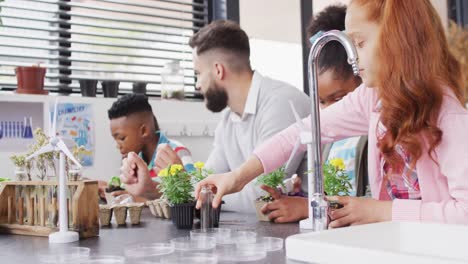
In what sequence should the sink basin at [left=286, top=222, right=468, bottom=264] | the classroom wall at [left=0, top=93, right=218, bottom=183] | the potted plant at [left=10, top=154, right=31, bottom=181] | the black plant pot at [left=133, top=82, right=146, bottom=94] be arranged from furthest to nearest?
the black plant pot at [left=133, top=82, right=146, bottom=94] → the classroom wall at [left=0, top=93, right=218, bottom=183] → the potted plant at [left=10, top=154, right=31, bottom=181] → the sink basin at [left=286, top=222, right=468, bottom=264]

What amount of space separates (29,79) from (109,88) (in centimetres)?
41

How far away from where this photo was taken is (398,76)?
4.24 ft

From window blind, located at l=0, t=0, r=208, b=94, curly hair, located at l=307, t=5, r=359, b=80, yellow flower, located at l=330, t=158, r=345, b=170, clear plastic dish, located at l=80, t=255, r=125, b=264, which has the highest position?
window blind, located at l=0, t=0, r=208, b=94

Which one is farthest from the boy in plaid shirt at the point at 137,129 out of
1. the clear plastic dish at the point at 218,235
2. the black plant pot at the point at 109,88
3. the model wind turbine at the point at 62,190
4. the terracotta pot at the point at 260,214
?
the clear plastic dish at the point at 218,235

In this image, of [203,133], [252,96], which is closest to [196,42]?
[252,96]

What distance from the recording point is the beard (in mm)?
2723

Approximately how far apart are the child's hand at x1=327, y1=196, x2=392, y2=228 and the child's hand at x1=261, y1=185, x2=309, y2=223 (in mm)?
203

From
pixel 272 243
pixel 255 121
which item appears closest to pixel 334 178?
pixel 272 243

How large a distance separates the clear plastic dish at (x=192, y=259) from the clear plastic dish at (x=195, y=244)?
72 mm

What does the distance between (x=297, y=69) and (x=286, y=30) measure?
0.25 metres

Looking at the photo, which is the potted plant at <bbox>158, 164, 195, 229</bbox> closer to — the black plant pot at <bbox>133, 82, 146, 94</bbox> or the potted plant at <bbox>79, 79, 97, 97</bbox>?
the potted plant at <bbox>79, 79, 97, 97</bbox>

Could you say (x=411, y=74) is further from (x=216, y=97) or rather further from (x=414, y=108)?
(x=216, y=97)

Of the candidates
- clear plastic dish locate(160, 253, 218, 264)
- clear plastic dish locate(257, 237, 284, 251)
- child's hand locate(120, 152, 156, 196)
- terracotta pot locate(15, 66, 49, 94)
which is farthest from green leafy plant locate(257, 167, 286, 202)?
terracotta pot locate(15, 66, 49, 94)

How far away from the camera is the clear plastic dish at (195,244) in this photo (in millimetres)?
1141
